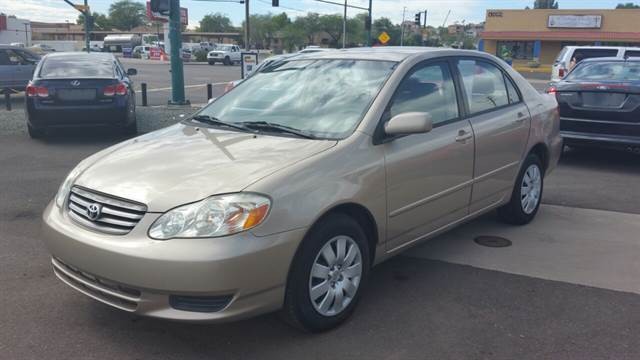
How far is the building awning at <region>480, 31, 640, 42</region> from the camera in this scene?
160 feet

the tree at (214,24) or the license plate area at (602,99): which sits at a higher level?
the tree at (214,24)

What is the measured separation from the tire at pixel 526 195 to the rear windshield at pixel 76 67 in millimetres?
7317

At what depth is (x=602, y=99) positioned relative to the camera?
830 cm

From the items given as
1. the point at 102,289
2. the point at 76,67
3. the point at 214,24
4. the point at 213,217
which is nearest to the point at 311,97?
the point at 213,217

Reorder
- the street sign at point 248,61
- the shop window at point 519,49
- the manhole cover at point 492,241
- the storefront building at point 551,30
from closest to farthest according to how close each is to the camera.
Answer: the manhole cover at point 492,241 < the street sign at point 248,61 < the storefront building at point 551,30 < the shop window at point 519,49

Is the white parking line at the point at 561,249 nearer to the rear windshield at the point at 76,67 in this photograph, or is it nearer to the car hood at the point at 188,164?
the car hood at the point at 188,164

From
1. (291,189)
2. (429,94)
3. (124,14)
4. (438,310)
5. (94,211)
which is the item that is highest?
(124,14)

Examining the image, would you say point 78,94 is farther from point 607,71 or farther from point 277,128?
point 607,71

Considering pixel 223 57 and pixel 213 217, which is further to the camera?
pixel 223 57

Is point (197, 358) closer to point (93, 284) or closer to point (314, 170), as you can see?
point (93, 284)

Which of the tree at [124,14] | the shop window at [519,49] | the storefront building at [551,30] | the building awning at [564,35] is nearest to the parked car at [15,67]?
the storefront building at [551,30]

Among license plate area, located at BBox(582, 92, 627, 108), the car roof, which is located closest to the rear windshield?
the car roof

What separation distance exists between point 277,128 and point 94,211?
131 centimetres

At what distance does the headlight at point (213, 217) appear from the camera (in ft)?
10.2
